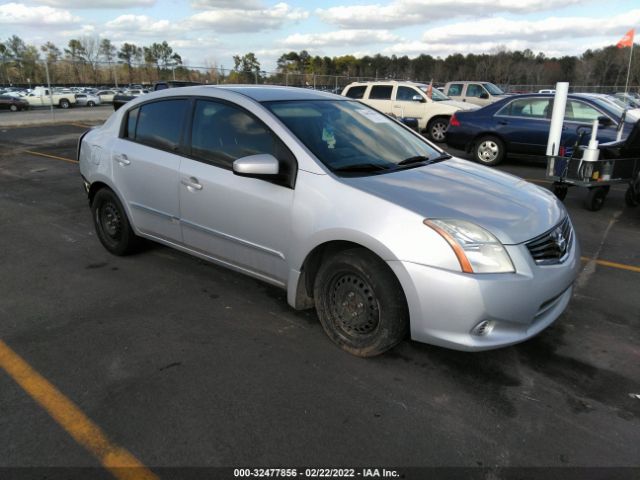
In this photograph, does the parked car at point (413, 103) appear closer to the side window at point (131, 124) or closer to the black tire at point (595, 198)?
the black tire at point (595, 198)

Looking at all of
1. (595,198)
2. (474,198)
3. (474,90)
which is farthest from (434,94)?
(474,198)

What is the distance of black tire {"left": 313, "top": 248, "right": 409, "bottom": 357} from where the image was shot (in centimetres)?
288

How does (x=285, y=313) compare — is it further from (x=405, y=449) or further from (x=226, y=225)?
(x=405, y=449)

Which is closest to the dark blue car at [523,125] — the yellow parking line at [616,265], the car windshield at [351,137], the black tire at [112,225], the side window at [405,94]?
the side window at [405,94]

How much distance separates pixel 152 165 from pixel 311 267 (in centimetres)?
177

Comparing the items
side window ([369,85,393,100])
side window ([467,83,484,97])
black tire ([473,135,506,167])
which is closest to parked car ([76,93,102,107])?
side window ([369,85,393,100])

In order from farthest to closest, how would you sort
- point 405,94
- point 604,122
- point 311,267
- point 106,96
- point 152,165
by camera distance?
point 106,96 < point 405,94 < point 604,122 < point 152,165 < point 311,267

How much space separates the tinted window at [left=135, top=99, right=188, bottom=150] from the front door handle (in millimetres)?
356

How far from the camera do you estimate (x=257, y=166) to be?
3135 millimetres

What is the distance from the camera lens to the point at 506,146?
10.2 m

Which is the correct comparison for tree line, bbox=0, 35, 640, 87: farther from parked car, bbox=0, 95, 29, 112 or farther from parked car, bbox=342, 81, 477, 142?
parked car, bbox=342, 81, 477, 142

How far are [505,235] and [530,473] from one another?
3.95 feet

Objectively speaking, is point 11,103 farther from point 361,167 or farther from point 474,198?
A: point 474,198

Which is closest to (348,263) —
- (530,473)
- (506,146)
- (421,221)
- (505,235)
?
(421,221)
